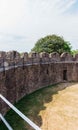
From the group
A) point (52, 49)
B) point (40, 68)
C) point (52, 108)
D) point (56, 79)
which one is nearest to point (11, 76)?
point (52, 108)

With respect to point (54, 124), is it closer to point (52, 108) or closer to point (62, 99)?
point (52, 108)

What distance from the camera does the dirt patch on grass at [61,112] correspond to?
19469 millimetres

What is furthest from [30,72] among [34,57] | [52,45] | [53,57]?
[52,45]

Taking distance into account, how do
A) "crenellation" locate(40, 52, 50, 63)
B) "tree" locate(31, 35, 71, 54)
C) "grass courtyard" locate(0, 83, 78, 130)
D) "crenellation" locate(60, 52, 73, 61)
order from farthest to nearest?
"tree" locate(31, 35, 71, 54)
"crenellation" locate(60, 52, 73, 61)
"crenellation" locate(40, 52, 50, 63)
"grass courtyard" locate(0, 83, 78, 130)

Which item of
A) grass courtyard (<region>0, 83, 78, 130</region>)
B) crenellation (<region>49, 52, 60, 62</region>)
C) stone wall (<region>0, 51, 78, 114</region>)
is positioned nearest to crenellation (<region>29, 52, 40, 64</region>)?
stone wall (<region>0, 51, 78, 114</region>)

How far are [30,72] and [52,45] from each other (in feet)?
102

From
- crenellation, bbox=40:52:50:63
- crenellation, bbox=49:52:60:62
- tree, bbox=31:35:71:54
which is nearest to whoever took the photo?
crenellation, bbox=40:52:50:63

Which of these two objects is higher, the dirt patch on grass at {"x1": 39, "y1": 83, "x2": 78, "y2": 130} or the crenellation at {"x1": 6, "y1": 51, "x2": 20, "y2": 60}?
the crenellation at {"x1": 6, "y1": 51, "x2": 20, "y2": 60}

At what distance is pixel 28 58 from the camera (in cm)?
2803

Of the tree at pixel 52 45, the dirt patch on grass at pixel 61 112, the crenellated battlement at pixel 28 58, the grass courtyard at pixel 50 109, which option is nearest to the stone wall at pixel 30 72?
the crenellated battlement at pixel 28 58

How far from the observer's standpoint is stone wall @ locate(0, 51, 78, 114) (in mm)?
20359

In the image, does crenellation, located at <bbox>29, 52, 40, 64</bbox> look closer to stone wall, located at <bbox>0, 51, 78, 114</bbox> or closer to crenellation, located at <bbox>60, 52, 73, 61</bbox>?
stone wall, located at <bbox>0, 51, 78, 114</bbox>

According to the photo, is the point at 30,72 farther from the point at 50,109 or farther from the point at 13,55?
the point at 50,109

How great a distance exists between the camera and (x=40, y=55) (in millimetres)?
31844
